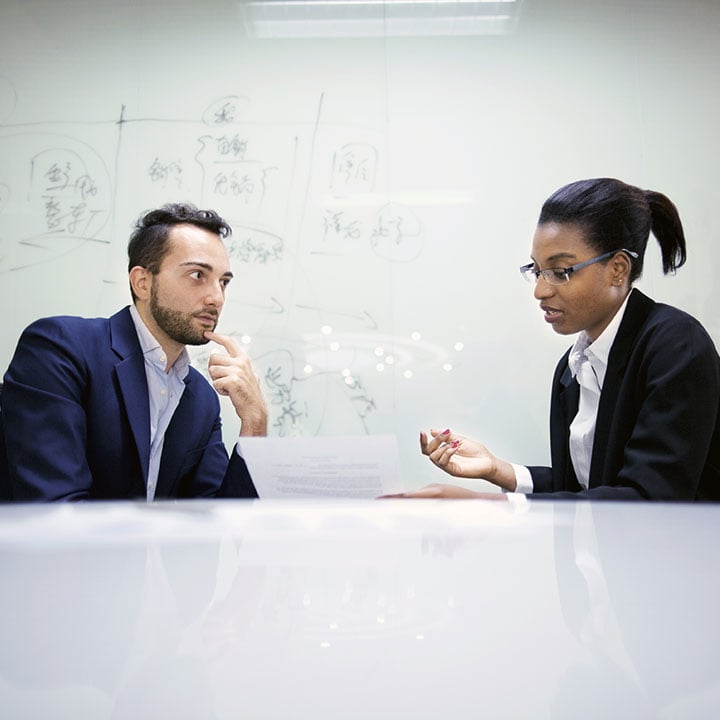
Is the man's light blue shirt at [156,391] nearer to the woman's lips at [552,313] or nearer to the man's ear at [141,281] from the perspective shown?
the man's ear at [141,281]

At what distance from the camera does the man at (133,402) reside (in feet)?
4.14

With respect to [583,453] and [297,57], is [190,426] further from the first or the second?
[297,57]

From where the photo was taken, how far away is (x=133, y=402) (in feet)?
4.63

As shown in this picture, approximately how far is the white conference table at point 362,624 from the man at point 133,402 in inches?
41.4

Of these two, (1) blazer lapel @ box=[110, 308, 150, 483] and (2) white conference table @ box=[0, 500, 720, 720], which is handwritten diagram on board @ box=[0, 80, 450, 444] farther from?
(2) white conference table @ box=[0, 500, 720, 720]

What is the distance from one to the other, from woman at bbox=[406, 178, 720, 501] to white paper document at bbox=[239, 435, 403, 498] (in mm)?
274

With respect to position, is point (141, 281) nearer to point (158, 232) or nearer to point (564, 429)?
point (158, 232)

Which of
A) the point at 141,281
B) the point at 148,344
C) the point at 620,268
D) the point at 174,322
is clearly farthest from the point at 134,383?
the point at 620,268

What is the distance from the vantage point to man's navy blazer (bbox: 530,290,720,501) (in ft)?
4.04

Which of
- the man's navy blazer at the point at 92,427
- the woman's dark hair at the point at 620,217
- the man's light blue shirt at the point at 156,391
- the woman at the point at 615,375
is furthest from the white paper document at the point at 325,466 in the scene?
the woman's dark hair at the point at 620,217

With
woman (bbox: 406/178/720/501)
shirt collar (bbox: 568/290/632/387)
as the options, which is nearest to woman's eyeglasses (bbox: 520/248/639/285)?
woman (bbox: 406/178/720/501)

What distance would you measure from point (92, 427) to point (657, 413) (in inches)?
45.5

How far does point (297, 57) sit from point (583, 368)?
158 cm

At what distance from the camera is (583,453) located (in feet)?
5.00
